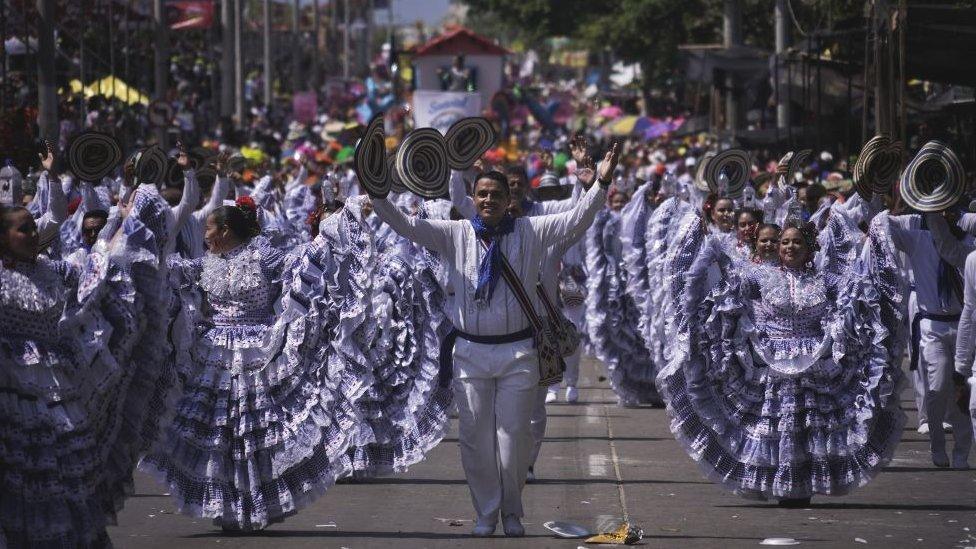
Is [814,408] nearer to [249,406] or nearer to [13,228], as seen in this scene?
[249,406]

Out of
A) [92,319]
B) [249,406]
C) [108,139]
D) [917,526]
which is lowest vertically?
[917,526]

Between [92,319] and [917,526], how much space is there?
14.9 feet

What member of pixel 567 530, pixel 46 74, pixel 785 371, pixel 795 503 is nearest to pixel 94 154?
pixel 567 530

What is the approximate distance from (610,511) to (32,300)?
399 cm

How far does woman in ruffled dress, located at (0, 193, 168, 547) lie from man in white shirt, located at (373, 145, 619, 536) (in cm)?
161

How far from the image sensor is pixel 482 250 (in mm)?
9211

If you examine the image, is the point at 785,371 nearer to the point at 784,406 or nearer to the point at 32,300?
the point at 784,406

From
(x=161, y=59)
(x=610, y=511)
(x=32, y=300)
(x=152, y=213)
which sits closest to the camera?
(x=32, y=300)

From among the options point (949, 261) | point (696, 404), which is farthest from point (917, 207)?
point (696, 404)

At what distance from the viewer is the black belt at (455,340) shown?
9102 mm

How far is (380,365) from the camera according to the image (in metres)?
11.8

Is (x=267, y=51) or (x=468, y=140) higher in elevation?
(x=267, y=51)

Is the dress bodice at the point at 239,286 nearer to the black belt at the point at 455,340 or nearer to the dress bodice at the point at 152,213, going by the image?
the black belt at the point at 455,340

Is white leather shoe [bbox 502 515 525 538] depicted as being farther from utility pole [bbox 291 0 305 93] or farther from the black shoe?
utility pole [bbox 291 0 305 93]
